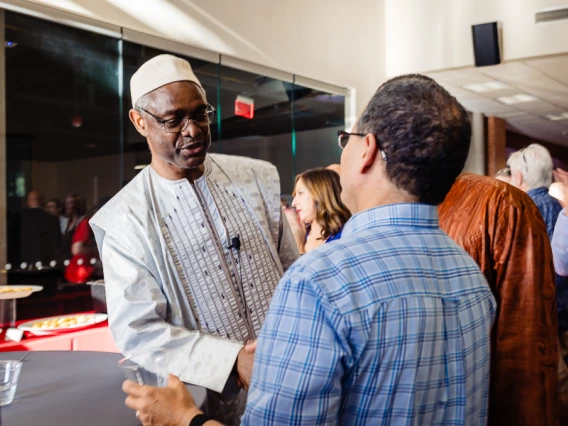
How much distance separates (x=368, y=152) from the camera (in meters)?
0.92

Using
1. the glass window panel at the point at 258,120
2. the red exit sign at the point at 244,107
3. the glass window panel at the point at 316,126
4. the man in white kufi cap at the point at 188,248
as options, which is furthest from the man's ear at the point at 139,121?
the glass window panel at the point at 316,126

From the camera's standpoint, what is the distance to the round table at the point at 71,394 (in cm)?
122

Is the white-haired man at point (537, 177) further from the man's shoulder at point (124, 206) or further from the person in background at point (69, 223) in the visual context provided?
the person in background at point (69, 223)

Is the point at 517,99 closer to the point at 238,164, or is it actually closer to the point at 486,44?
the point at 486,44

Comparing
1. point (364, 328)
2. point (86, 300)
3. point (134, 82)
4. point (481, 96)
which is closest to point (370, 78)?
point (481, 96)

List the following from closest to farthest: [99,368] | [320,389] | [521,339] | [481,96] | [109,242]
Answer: [320,389] < [521,339] < [109,242] < [99,368] < [481,96]

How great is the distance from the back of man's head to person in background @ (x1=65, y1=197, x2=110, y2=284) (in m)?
3.25

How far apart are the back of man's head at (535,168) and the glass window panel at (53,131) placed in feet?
10.3

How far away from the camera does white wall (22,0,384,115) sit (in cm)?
430

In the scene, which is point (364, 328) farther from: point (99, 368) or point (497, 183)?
point (99, 368)

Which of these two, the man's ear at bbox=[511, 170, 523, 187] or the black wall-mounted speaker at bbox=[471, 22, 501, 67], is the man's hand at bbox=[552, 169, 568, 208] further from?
the black wall-mounted speaker at bbox=[471, 22, 501, 67]

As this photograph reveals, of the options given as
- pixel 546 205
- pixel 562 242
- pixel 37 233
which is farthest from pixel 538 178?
pixel 37 233

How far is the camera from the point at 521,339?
123 cm

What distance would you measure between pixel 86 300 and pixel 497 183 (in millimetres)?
3931
